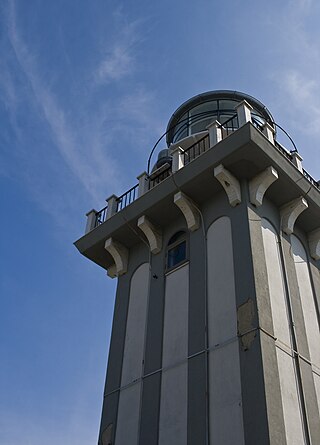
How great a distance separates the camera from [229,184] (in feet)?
43.8

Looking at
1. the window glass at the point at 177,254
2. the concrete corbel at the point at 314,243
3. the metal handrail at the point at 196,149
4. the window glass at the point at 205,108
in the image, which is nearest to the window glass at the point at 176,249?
the window glass at the point at 177,254

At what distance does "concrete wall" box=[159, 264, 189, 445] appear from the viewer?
36.7ft

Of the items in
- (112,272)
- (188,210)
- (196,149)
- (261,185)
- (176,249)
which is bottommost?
(176,249)

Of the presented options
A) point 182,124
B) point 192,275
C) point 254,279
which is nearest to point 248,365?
point 254,279

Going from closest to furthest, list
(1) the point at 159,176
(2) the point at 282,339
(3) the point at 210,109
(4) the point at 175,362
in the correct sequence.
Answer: (2) the point at 282,339
(4) the point at 175,362
(1) the point at 159,176
(3) the point at 210,109

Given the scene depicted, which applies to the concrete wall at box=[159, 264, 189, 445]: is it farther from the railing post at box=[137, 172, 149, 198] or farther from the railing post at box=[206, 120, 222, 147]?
the railing post at box=[206, 120, 222, 147]

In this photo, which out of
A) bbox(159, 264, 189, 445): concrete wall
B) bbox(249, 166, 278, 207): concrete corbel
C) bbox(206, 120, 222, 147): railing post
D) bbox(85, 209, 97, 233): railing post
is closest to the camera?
bbox(159, 264, 189, 445): concrete wall

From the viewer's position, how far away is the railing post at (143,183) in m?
15.7

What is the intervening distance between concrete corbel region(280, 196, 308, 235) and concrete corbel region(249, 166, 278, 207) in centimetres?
115

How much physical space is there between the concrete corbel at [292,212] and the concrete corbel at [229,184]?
5.27ft

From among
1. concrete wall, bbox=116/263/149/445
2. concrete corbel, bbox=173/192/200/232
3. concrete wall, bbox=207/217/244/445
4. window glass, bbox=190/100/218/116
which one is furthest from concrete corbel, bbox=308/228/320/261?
window glass, bbox=190/100/218/116

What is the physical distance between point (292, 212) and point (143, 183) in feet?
14.7

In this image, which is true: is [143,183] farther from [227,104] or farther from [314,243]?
[227,104]

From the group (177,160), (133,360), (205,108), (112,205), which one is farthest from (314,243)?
Result: (205,108)
